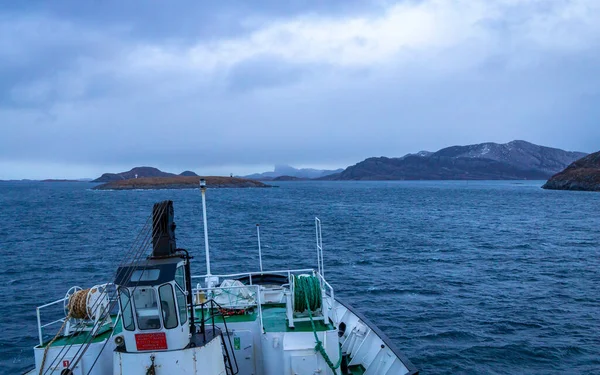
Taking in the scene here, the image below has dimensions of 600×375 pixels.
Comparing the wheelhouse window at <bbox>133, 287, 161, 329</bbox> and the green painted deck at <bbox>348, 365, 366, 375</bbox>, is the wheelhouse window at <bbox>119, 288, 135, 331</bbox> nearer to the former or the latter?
the wheelhouse window at <bbox>133, 287, 161, 329</bbox>

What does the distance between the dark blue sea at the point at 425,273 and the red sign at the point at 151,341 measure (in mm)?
12674

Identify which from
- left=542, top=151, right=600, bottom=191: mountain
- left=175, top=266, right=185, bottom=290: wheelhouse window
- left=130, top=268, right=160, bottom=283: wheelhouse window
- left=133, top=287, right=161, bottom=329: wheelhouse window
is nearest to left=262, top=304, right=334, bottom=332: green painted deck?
A: left=175, top=266, right=185, bottom=290: wheelhouse window

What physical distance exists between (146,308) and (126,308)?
1.33 ft

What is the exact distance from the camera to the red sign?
905cm

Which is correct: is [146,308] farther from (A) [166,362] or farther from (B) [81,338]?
(B) [81,338]

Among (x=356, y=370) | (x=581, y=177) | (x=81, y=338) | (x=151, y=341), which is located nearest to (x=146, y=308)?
(x=151, y=341)

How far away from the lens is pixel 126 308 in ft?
29.7

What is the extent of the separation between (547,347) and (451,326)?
4.12 meters

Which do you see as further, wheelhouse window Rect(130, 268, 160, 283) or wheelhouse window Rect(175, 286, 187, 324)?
wheelhouse window Rect(175, 286, 187, 324)

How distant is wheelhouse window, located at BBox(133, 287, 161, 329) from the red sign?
16 centimetres

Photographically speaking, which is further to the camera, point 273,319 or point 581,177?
point 581,177

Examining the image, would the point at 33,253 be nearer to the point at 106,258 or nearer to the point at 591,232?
the point at 106,258

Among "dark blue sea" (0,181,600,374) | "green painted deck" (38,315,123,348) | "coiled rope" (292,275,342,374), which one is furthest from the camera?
"dark blue sea" (0,181,600,374)

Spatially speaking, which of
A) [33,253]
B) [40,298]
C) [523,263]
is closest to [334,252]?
[523,263]
